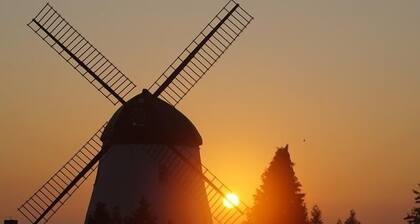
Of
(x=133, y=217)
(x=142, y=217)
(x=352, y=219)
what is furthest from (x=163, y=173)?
(x=352, y=219)

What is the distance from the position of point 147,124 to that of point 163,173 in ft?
8.38

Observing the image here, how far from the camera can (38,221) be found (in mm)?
48938

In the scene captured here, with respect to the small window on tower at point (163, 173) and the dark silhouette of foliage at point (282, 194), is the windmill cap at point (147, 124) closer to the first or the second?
the small window on tower at point (163, 173)

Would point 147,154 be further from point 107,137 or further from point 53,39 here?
point 53,39

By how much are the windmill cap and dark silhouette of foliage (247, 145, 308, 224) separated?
5.72 metres

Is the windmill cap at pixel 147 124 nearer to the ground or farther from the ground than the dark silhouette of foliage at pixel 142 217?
farther from the ground

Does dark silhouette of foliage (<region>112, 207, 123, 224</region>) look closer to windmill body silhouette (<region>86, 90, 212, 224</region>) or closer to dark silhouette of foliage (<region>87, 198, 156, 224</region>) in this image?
dark silhouette of foliage (<region>87, 198, 156, 224</region>)

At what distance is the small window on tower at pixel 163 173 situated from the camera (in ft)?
153

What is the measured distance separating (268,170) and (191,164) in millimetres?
5508

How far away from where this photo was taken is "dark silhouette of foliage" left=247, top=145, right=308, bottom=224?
42844 millimetres

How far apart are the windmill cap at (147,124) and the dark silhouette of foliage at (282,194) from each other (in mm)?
5723

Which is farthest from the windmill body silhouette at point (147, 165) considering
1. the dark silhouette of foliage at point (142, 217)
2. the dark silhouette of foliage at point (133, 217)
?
the dark silhouette of foliage at point (142, 217)

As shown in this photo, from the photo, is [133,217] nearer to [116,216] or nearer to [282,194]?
[116,216]

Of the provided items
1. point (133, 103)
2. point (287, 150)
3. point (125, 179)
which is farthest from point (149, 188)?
point (287, 150)
